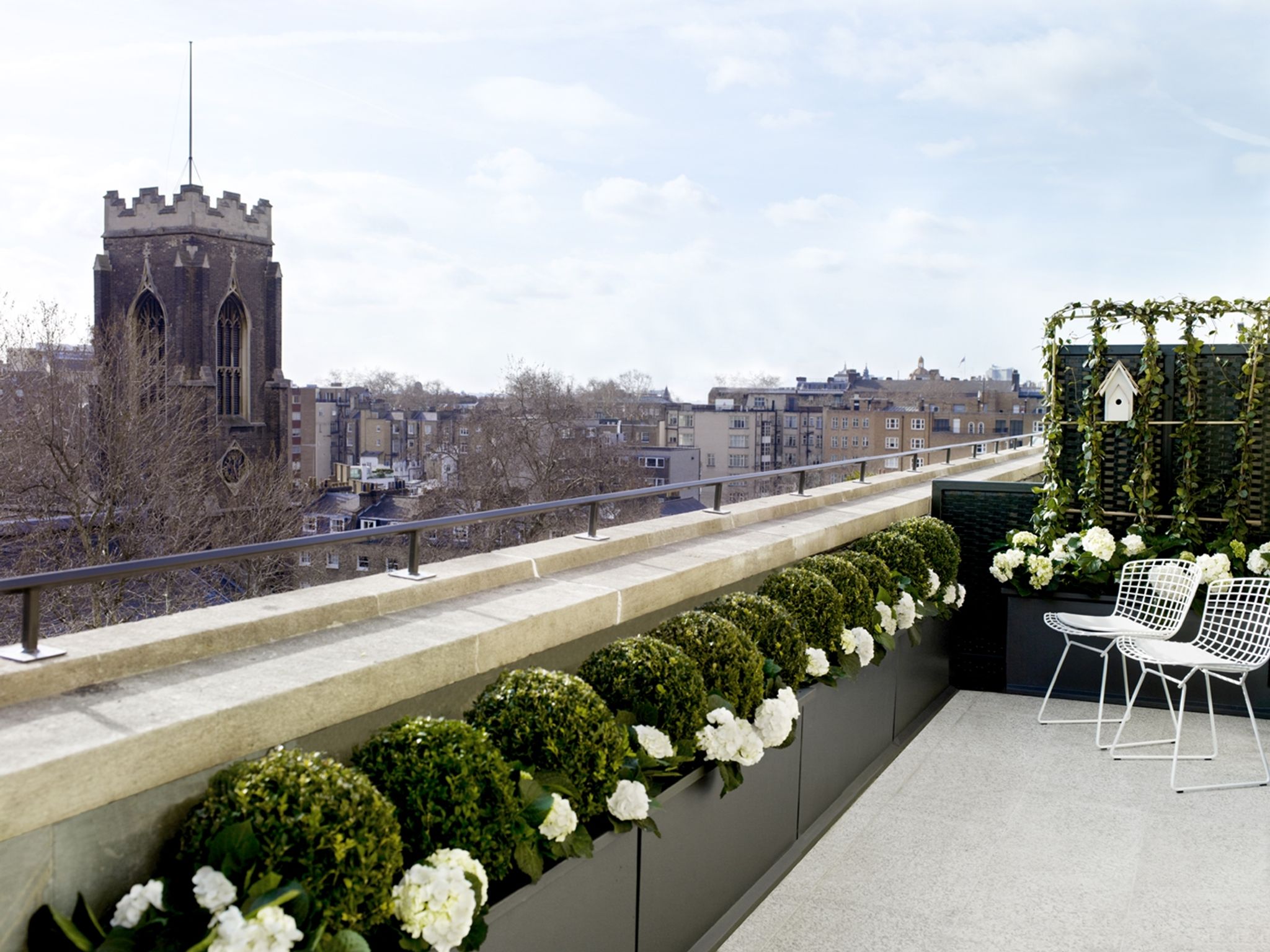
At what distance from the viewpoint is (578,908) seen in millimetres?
2719

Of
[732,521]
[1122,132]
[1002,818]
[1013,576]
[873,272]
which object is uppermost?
[873,272]

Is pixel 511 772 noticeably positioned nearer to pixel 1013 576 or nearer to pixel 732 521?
pixel 732 521

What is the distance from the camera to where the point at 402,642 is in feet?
9.14

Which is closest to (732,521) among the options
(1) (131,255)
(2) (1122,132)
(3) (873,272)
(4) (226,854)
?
(4) (226,854)

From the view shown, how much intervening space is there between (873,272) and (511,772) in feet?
228

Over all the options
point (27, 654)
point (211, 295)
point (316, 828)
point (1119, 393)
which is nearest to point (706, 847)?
point (316, 828)

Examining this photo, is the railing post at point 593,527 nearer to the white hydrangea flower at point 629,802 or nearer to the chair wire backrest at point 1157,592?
the white hydrangea flower at point 629,802

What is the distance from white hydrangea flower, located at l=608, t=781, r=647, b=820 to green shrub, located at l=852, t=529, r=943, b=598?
10.1ft

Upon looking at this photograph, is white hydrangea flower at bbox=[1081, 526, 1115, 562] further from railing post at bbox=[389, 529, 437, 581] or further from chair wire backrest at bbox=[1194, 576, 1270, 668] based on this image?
railing post at bbox=[389, 529, 437, 581]

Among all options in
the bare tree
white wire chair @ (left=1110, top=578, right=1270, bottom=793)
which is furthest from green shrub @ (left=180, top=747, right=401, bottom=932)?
the bare tree

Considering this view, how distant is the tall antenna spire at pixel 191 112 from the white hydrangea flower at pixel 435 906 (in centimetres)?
4423

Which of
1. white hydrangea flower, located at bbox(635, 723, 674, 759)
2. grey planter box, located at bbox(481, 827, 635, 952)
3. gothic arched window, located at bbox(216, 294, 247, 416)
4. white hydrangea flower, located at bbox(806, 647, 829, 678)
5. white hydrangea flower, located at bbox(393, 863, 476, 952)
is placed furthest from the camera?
Result: gothic arched window, located at bbox(216, 294, 247, 416)

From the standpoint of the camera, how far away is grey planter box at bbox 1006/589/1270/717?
634 cm

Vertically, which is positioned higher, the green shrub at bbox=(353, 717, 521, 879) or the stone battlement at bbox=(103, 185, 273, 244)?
the stone battlement at bbox=(103, 185, 273, 244)
